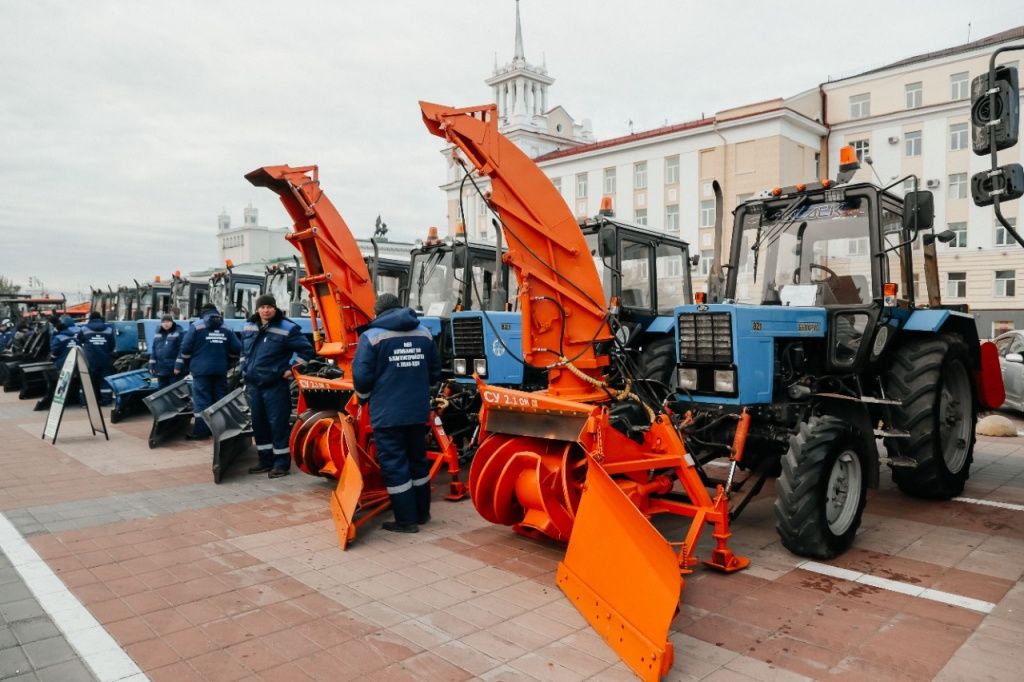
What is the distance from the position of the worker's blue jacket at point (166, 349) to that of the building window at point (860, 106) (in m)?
33.2

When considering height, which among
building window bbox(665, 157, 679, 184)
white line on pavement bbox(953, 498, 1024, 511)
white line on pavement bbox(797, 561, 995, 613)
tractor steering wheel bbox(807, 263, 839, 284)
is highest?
building window bbox(665, 157, 679, 184)

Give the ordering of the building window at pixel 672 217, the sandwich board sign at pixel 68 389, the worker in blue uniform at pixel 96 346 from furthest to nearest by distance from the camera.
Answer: the building window at pixel 672 217, the worker in blue uniform at pixel 96 346, the sandwich board sign at pixel 68 389

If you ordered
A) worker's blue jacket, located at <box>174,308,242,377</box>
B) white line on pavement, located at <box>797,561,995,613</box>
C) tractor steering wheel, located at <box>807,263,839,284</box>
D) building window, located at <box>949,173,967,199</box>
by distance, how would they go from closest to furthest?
white line on pavement, located at <box>797,561,995,613</box> < tractor steering wheel, located at <box>807,263,839,284</box> < worker's blue jacket, located at <box>174,308,242,377</box> < building window, located at <box>949,173,967,199</box>

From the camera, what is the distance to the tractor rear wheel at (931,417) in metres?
6.04

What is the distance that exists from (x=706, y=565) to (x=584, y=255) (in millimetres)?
2337

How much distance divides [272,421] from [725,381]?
15.5 feet

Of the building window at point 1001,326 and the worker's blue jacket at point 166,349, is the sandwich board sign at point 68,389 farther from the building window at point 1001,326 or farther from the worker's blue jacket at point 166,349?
the building window at point 1001,326

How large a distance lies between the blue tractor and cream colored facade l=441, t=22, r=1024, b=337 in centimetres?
2282

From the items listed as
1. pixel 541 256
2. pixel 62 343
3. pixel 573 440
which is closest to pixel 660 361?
pixel 541 256

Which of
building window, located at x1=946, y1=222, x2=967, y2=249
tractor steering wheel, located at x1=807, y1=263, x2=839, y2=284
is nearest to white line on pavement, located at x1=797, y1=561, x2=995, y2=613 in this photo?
tractor steering wheel, located at x1=807, y1=263, x2=839, y2=284

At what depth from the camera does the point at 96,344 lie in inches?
501

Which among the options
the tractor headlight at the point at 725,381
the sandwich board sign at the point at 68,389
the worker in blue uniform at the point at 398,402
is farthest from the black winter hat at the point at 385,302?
the sandwich board sign at the point at 68,389

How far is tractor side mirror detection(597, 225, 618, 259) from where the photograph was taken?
7.32 m

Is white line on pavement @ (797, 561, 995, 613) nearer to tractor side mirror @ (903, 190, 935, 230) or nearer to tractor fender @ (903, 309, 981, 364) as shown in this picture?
tractor fender @ (903, 309, 981, 364)
